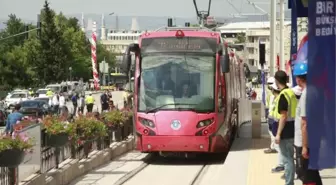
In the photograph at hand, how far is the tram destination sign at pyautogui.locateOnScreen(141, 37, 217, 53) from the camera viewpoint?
21.0 meters

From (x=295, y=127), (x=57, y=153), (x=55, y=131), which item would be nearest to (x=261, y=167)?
(x=57, y=153)

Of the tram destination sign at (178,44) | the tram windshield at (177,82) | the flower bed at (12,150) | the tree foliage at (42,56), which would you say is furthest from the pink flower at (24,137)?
the tree foliage at (42,56)

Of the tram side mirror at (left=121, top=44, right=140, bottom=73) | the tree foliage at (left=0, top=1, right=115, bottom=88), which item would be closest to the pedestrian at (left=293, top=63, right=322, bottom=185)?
the tram side mirror at (left=121, top=44, right=140, bottom=73)

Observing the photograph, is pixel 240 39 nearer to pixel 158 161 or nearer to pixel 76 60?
pixel 76 60

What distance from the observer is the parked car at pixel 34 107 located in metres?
45.2

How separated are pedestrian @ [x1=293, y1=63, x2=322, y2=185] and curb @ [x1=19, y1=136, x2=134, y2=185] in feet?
17.0

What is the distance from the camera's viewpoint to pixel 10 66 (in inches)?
3615

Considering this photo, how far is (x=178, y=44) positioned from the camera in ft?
69.6

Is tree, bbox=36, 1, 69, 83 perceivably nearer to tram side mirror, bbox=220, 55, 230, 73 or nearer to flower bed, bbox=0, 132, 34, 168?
tram side mirror, bbox=220, 55, 230, 73

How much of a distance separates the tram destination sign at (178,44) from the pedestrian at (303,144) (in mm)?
10729

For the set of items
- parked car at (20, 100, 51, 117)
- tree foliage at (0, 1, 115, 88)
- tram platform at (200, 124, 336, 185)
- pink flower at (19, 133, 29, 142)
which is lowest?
tram platform at (200, 124, 336, 185)

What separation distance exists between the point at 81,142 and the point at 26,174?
4144 mm

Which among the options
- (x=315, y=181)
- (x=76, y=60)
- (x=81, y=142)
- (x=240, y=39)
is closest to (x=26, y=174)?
(x=81, y=142)

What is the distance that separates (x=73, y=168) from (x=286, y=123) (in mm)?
6017
